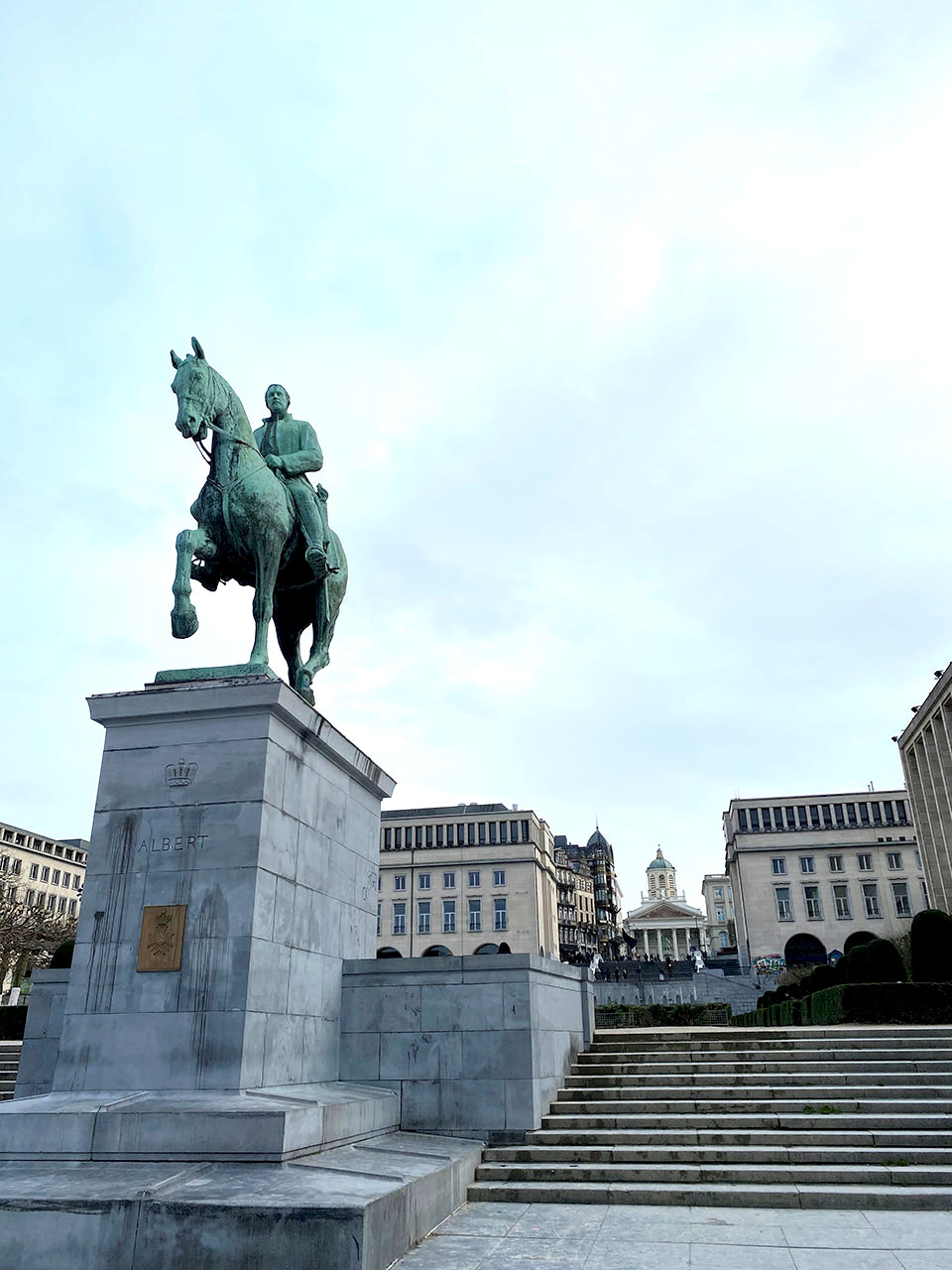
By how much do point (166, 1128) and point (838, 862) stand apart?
91748 millimetres

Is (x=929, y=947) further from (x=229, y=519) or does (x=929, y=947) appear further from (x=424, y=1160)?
(x=229, y=519)

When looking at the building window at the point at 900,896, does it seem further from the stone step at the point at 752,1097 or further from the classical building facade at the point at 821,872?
the stone step at the point at 752,1097

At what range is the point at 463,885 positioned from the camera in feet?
305

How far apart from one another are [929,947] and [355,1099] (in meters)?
22.0

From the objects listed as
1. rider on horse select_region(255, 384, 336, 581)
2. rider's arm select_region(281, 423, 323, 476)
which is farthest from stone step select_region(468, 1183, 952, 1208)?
rider's arm select_region(281, 423, 323, 476)

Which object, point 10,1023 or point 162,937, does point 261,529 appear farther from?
point 10,1023

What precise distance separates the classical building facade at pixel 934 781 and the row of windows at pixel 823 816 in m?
34.6

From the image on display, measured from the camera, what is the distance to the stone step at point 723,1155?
33.5 ft

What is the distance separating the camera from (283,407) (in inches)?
540

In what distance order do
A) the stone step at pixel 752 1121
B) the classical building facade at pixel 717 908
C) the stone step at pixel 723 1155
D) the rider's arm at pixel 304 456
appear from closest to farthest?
the stone step at pixel 723 1155 < the stone step at pixel 752 1121 < the rider's arm at pixel 304 456 < the classical building facade at pixel 717 908

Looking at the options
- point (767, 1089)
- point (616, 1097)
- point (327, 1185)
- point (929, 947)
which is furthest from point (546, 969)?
point (929, 947)

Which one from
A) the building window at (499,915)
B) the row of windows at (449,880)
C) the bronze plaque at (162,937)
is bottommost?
the bronze plaque at (162,937)

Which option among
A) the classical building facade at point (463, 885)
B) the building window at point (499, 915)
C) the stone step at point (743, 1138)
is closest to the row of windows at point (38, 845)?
the classical building facade at point (463, 885)

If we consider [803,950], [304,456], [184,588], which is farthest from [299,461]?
[803,950]
